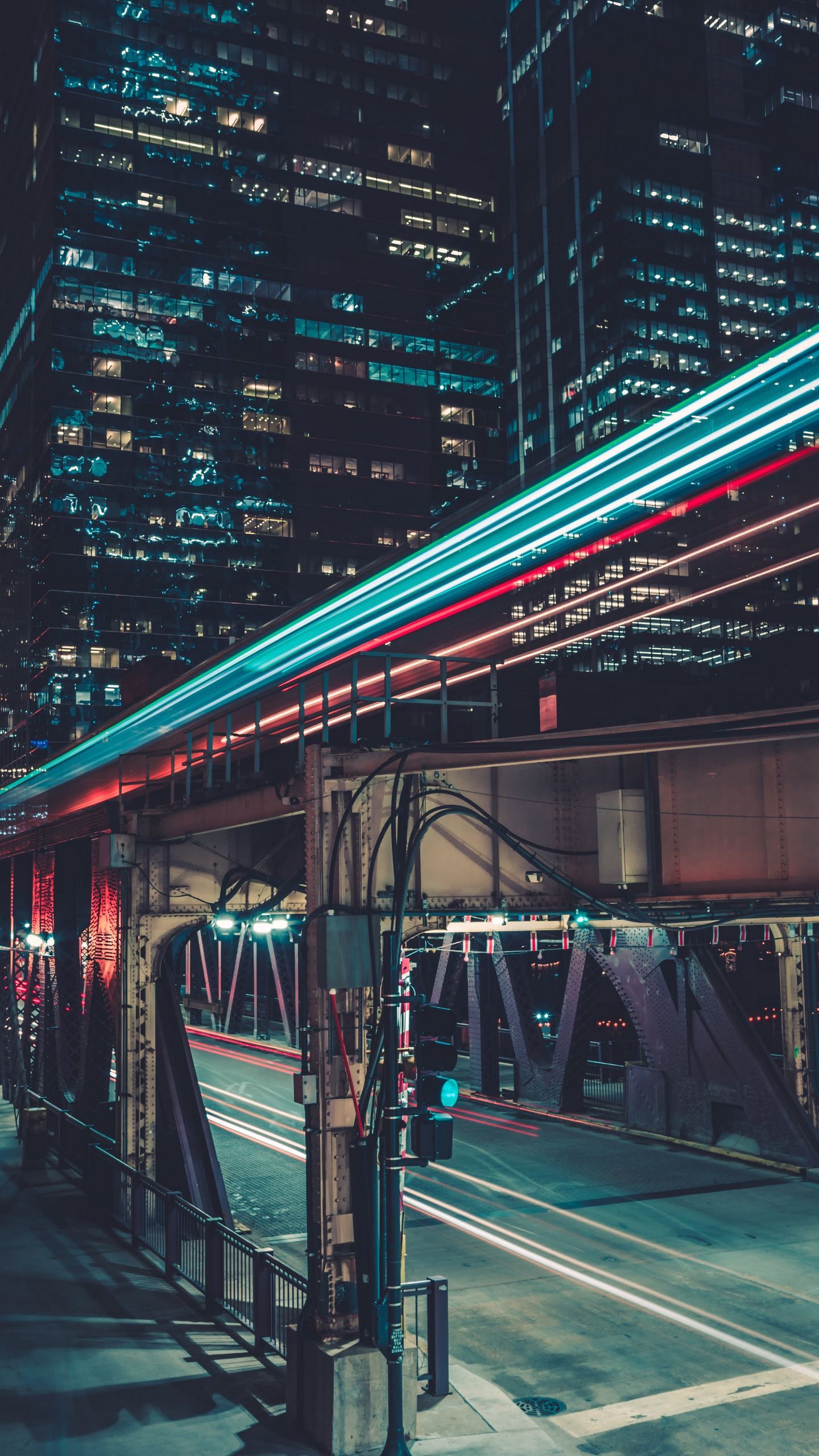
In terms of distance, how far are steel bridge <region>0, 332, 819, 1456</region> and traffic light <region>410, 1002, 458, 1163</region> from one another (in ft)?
3.01

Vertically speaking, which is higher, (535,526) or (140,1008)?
(535,526)

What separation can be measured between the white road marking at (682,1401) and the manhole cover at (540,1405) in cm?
13

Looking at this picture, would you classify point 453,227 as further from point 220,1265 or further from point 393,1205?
point 393,1205

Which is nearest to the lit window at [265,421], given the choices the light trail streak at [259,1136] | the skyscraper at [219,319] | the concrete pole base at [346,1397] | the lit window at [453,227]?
the skyscraper at [219,319]

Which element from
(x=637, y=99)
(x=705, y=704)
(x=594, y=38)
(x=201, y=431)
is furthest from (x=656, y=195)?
(x=705, y=704)

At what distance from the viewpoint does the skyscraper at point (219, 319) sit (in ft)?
404

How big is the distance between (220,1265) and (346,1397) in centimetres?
413

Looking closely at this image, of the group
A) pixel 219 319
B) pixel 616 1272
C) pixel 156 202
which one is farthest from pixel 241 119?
pixel 616 1272

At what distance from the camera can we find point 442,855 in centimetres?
1273

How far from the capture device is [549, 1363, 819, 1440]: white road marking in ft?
36.1

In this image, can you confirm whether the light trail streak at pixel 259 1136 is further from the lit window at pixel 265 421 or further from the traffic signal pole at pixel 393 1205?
the lit window at pixel 265 421

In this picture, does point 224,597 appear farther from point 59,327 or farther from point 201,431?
point 59,327

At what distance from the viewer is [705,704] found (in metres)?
17.9

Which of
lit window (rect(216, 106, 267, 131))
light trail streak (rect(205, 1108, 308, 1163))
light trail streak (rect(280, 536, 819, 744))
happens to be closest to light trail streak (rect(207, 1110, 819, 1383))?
light trail streak (rect(205, 1108, 308, 1163))
